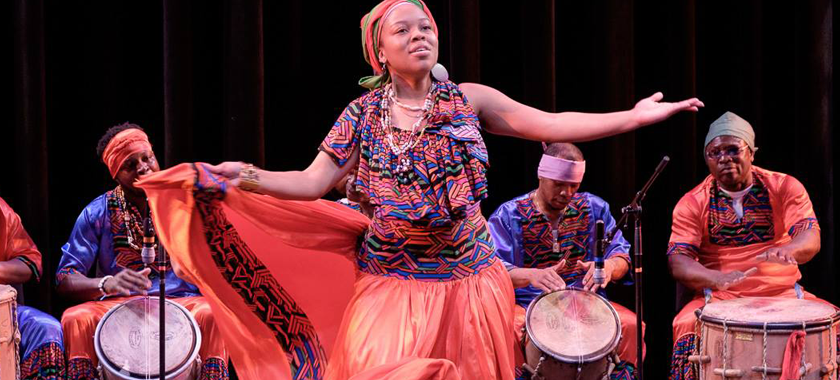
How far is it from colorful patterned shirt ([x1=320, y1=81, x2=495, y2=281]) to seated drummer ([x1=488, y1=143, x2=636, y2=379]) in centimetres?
222

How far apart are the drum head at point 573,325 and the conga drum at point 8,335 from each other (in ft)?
7.51

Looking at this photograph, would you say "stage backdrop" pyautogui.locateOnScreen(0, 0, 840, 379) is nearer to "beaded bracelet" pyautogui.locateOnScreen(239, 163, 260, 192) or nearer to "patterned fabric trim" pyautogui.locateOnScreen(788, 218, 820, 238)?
"patterned fabric trim" pyautogui.locateOnScreen(788, 218, 820, 238)

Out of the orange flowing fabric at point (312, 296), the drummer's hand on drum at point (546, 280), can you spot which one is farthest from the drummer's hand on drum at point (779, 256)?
the orange flowing fabric at point (312, 296)

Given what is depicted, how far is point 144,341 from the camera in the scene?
5020mm

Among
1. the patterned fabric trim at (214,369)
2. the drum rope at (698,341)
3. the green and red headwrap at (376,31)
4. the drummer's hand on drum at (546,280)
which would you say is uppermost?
the green and red headwrap at (376,31)

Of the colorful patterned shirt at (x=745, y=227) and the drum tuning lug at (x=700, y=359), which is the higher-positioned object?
the colorful patterned shirt at (x=745, y=227)

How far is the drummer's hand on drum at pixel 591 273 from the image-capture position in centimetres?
517

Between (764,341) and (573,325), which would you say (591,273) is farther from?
(764,341)

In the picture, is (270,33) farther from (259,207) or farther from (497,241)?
(259,207)

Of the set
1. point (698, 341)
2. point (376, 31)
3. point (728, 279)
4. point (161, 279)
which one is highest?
point (376, 31)

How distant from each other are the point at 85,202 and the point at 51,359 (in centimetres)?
120

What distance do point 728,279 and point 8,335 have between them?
350 centimetres

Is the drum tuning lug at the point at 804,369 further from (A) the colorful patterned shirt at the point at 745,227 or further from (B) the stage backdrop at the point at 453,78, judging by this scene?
(B) the stage backdrop at the point at 453,78

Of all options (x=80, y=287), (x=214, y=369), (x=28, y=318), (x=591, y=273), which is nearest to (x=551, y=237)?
(x=591, y=273)
